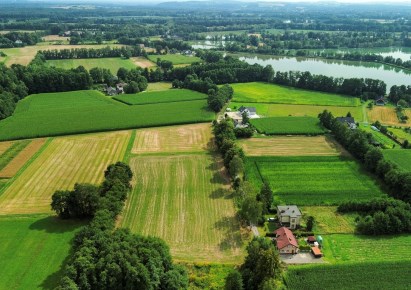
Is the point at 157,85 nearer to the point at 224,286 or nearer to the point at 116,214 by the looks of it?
the point at 116,214

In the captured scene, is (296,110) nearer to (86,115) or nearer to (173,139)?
(173,139)

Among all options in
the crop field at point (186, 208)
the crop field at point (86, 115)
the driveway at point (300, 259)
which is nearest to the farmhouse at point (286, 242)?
the driveway at point (300, 259)

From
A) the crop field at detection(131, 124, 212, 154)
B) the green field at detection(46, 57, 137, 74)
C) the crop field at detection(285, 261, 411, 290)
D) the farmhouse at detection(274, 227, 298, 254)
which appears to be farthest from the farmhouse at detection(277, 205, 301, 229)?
the green field at detection(46, 57, 137, 74)

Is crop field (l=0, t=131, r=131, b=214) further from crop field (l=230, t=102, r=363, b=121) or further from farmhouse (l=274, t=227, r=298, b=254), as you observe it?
crop field (l=230, t=102, r=363, b=121)

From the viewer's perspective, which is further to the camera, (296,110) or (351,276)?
(296,110)

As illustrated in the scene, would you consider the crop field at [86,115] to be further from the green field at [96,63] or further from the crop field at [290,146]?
the green field at [96,63]

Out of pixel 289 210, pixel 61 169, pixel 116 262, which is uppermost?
pixel 116 262

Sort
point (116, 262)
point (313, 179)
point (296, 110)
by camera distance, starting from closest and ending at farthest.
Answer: point (116, 262) → point (313, 179) → point (296, 110)


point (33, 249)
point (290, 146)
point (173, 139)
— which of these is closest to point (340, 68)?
point (290, 146)
